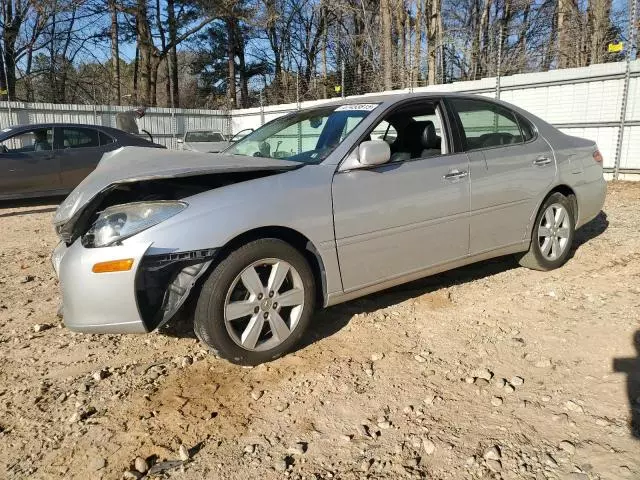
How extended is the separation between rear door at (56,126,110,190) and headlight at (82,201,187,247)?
6.75 meters

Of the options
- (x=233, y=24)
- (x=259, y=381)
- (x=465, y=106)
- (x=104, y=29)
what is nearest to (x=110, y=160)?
(x=259, y=381)

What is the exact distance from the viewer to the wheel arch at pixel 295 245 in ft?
9.40

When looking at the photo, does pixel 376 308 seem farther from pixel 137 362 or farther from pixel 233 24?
pixel 233 24

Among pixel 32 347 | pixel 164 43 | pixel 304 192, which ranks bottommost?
pixel 32 347

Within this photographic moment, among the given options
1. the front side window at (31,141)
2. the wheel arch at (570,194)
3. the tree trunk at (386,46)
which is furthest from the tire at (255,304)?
the tree trunk at (386,46)

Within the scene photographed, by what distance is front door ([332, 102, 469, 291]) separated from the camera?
3.22 m

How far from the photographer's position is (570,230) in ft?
15.4

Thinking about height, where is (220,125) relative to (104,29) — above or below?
below

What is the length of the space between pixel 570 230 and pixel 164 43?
2737 cm

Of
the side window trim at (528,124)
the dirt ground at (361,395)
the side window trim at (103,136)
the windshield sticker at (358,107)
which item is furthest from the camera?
the side window trim at (103,136)

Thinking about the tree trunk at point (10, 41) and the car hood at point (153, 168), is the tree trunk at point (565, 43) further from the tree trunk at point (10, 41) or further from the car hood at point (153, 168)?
the tree trunk at point (10, 41)

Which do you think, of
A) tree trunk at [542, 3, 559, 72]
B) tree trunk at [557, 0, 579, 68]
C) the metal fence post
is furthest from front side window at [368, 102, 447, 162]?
tree trunk at [542, 3, 559, 72]

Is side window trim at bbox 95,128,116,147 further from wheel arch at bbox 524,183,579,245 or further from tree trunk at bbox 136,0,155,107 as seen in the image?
tree trunk at bbox 136,0,155,107

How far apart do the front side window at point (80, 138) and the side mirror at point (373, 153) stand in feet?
24.4
